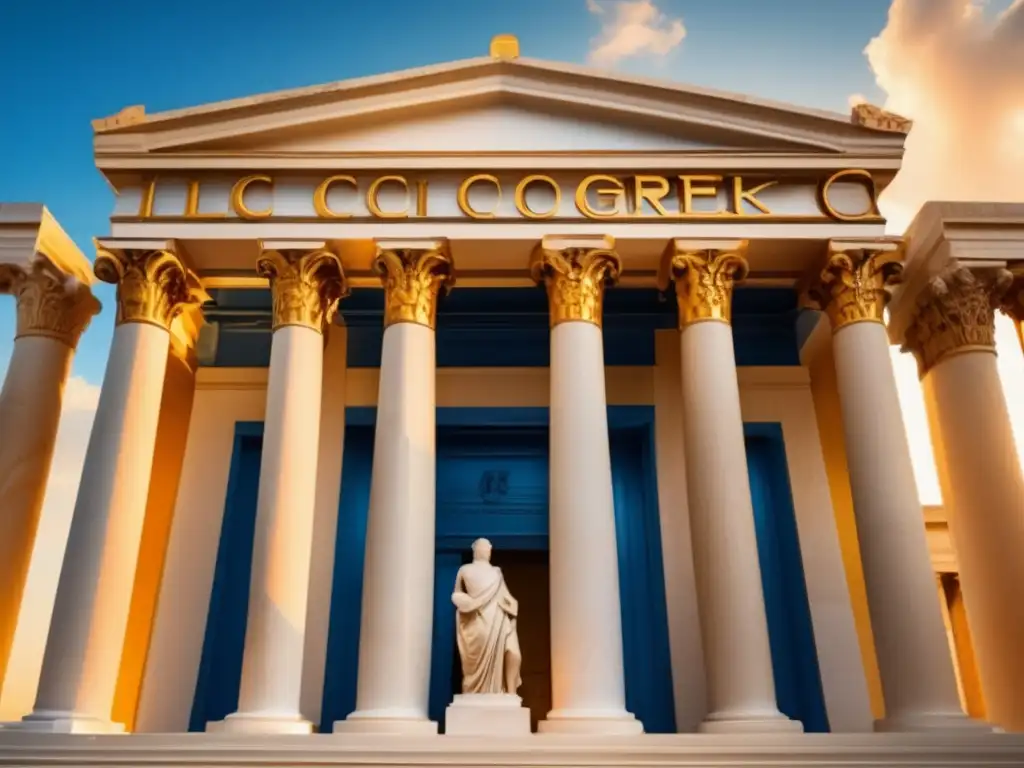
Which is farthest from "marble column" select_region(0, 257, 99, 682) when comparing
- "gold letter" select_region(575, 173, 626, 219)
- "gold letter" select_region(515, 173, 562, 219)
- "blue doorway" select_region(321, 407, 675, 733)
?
"gold letter" select_region(575, 173, 626, 219)

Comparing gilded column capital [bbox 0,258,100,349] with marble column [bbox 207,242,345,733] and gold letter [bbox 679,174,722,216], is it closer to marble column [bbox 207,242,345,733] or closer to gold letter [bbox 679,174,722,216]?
marble column [bbox 207,242,345,733]

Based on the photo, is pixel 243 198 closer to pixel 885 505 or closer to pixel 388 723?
pixel 388 723

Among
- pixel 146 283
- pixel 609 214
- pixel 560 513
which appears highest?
pixel 609 214

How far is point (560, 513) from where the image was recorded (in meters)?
12.4

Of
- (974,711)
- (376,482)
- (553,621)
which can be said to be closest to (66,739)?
(376,482)

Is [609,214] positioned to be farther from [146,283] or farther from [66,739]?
[66,739]

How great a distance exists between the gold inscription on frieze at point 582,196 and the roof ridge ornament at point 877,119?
0.73m

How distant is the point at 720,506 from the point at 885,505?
219 cm

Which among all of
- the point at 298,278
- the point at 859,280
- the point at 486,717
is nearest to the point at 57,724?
the point at 486,717

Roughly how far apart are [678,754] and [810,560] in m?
6.22

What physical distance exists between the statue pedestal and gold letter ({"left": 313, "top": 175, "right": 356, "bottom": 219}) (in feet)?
23.6

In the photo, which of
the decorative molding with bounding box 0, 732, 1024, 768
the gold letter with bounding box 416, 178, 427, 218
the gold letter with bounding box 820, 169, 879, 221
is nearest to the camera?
the decorative molding with bounding box 0, 732, 1024, 768

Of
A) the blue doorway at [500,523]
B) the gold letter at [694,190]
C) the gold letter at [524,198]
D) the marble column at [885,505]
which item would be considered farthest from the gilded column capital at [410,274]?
the marble column at [885,505]

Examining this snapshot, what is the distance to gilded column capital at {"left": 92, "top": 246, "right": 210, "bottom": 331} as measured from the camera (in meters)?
13.6
